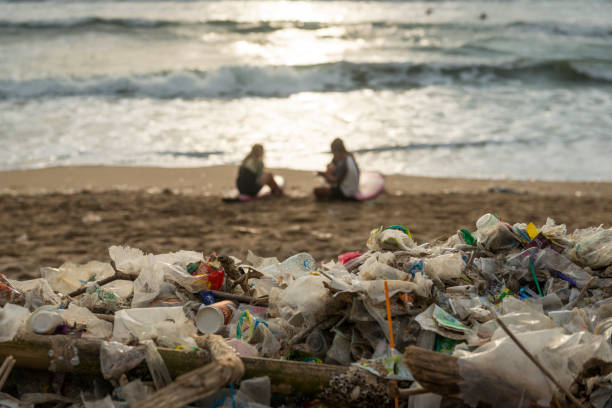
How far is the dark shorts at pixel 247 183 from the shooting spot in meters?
7.51

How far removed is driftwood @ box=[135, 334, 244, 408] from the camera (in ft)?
5.71

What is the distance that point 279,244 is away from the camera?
5.81m

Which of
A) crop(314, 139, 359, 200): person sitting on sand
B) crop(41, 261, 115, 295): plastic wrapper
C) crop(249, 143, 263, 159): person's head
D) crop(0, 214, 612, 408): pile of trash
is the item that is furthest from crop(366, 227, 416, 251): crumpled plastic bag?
crop(249, 143, 263, 159): person's head

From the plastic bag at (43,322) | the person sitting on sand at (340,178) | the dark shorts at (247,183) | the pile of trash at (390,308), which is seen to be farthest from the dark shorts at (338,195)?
the plastic bag at (43,322)

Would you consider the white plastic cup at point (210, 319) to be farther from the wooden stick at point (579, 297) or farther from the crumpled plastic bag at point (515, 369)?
the wooden stick at point (579, 297)

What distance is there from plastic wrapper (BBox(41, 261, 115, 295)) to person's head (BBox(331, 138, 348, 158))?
16.2 ft

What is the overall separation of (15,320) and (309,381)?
126 centimetres

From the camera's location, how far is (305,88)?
15102 mm

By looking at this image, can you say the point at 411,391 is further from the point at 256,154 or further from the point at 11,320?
the point at 256,154

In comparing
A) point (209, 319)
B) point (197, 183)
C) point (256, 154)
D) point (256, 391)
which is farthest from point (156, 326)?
point (197, 183)

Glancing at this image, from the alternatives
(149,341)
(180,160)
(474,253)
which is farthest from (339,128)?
(149,341)

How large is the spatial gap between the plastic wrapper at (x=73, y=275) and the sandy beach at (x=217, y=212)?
2189 millimetres

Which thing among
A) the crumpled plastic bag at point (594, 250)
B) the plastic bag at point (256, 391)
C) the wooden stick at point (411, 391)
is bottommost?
the plastic bag at point (256, 391)

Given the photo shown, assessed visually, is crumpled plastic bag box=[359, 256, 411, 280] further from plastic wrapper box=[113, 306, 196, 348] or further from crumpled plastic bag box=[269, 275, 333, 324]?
plastic wrapper box=[113, 306, 196, 348]
